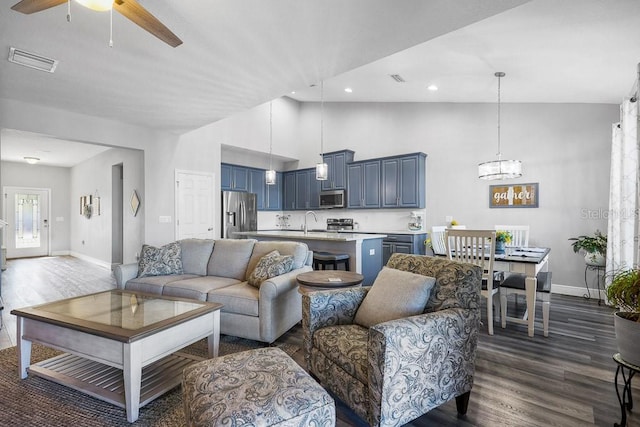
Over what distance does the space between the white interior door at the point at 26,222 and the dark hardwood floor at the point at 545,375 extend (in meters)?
6.08

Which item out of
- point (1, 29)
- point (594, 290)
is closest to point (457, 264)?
point (1, 29)

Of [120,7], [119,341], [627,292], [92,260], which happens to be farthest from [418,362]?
[92,260]

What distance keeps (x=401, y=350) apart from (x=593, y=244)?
14.0 feet

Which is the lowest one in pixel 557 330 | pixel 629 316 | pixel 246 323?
pixel 557 330

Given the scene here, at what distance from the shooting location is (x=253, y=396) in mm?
1271

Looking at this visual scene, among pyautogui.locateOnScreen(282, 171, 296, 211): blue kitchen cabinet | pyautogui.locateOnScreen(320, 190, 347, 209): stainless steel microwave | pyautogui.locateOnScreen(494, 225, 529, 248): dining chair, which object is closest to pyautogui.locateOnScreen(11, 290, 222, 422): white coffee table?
pyautogui.locateOnScreen(494, 225, 529, 248): dining chair

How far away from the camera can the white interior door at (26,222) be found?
28.5 ft

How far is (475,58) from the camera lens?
150 inches

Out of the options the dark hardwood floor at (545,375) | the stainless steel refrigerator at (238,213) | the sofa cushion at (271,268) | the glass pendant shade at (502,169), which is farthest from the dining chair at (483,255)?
the stainless steel refrigerator at (238,213)

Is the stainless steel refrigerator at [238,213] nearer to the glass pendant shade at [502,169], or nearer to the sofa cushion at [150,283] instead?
the sofa cushion at [150,283]

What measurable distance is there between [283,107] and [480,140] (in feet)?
14.4

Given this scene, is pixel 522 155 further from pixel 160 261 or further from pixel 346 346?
pixel 160 261

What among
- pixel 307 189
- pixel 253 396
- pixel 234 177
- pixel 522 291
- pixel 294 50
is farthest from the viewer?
pixel 307 189

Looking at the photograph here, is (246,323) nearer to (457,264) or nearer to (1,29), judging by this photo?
(457,264)
